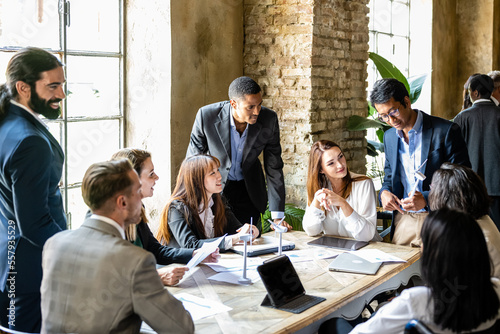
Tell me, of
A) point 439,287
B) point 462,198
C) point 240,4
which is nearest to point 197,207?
point 462,198

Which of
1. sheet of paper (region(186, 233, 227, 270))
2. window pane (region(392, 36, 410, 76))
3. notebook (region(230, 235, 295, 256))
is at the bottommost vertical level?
notebook (region(230, 235, 295, 256))

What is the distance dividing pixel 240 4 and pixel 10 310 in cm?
351

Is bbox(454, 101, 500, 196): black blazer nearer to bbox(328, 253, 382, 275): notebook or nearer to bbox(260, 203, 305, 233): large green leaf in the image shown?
bbox(260, 203, 305, 233): large green leaf

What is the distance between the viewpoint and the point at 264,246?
133 inches

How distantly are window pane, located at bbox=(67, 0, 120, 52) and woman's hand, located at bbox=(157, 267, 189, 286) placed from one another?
84.7 inches

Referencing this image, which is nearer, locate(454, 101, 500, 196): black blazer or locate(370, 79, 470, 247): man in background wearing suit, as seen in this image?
locate(370, 79, 470, 247): man in background wearing suit

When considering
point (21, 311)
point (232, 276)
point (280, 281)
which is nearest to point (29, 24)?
point (21, 311)

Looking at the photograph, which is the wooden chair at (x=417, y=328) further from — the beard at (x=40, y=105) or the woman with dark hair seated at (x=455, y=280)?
the beard at (x=40, y=105)

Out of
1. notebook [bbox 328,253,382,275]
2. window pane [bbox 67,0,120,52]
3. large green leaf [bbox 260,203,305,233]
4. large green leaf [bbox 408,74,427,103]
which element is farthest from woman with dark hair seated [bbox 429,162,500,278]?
large green leaf [bbox 408,74,427,103]

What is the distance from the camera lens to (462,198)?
2723 mm

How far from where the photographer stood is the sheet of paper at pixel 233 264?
2959mm

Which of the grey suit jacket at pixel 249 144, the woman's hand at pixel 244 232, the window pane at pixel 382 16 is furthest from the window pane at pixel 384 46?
the woman's hand at pixel 244 232

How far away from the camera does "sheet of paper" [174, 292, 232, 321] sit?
91.8 inches

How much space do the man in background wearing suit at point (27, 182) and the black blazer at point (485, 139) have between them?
12.0 feet
